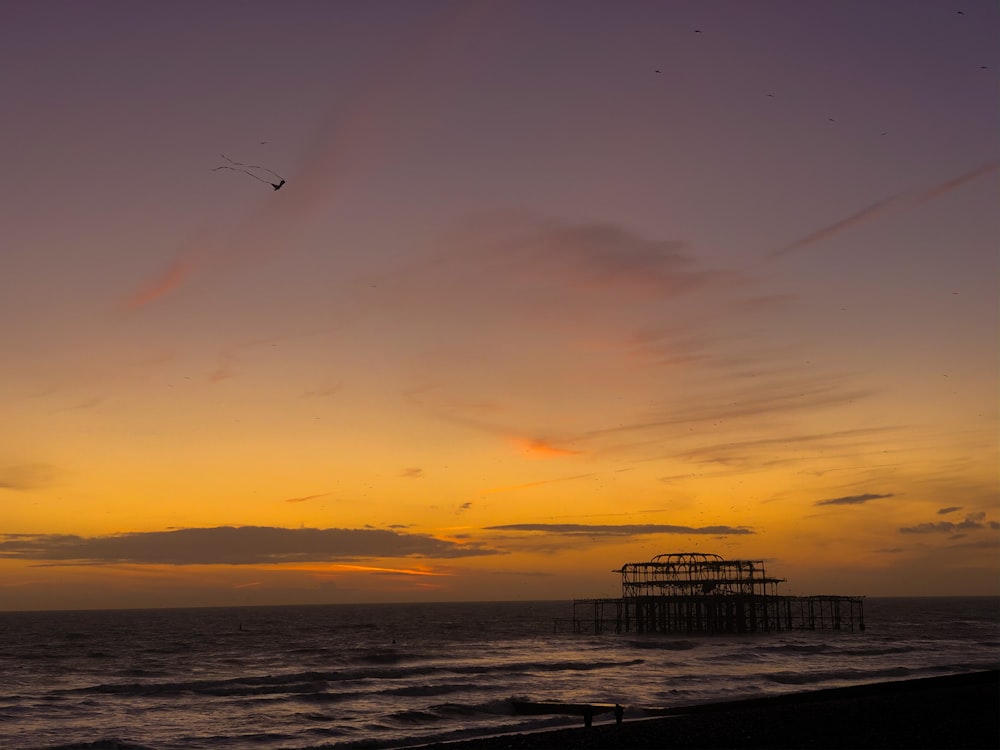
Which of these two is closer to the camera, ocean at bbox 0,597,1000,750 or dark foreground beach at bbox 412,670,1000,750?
dark foreground beach at bbox 412,670,1000,750

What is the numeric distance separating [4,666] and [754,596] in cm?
7068

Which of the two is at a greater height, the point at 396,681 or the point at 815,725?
the point at 815,725

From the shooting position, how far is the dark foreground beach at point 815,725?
2570cm

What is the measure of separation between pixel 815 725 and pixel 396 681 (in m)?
34.1

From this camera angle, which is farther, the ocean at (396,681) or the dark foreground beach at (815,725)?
the ocean at (396,681)

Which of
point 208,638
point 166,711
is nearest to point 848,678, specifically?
point 166,711

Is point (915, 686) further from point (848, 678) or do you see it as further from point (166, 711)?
point (166, 711)

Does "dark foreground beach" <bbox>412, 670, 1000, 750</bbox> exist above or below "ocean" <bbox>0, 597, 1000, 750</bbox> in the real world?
above

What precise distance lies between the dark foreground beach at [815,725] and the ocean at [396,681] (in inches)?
205

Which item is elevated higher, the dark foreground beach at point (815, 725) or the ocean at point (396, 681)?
the dark foreground beach at point (815, 725)

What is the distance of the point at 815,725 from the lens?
94.7ft

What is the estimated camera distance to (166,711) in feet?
151

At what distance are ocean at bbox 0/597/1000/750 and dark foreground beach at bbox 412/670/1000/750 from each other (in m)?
5.22

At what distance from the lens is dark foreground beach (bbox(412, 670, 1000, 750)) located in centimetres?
2570
